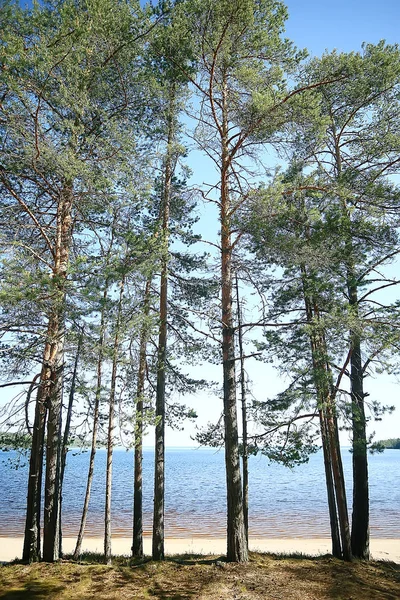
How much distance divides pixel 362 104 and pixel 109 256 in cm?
761

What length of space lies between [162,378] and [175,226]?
3.98 m

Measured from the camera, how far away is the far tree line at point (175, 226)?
23.6ft

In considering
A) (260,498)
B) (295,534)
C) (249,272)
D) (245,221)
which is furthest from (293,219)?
(260,498)

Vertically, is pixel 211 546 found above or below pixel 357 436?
below

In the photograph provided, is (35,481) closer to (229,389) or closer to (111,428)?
(111,428)

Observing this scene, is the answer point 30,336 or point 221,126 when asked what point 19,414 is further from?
point 221,126

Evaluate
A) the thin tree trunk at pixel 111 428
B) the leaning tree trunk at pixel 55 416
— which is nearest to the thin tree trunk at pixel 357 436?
the thin tree trunk at pixel 111 428

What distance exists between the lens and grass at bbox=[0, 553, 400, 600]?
237 inches

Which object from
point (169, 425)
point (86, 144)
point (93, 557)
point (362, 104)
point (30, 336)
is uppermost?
point (362, 104)

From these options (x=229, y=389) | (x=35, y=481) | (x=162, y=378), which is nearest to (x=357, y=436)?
(x=229, y=389)

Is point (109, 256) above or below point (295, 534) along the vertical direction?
above

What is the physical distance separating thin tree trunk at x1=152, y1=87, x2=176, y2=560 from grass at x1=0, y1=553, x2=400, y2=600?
105 centimetres

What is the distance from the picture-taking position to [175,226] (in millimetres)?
10539

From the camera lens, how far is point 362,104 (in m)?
10.1
